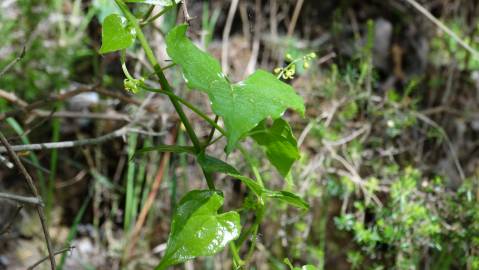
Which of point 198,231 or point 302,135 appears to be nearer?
point 198,231

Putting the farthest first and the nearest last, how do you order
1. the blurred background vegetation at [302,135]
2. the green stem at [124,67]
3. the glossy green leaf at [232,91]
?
the blurred background vegetation at [302,135] → the green stem at [124,67] → the glossy green leaf at [232,91]

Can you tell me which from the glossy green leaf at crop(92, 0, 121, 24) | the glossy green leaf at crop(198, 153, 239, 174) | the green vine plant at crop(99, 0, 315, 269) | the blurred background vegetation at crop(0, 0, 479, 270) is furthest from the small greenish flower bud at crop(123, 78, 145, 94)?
the glossy green leaf at crop(92, 0, 121, 24)

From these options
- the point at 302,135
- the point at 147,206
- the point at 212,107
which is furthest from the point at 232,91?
the point at 147,206

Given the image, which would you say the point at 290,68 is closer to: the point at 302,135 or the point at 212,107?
the point at 212,107

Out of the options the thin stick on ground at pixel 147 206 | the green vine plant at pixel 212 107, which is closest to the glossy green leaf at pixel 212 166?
the green vine plant at pixel 212 107

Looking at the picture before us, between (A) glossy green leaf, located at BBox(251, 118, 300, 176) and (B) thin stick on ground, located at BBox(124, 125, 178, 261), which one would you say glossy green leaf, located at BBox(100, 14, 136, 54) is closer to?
(A) glossy green leaf, located at BBox(251, 118, 300, 176)

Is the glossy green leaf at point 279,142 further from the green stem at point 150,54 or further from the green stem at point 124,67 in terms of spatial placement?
the green stem at point 124,67

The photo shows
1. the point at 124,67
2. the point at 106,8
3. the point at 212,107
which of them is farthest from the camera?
the point at 106,8

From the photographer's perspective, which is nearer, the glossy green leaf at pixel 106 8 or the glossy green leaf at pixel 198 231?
the glossy green leaf at pixel 198 231
